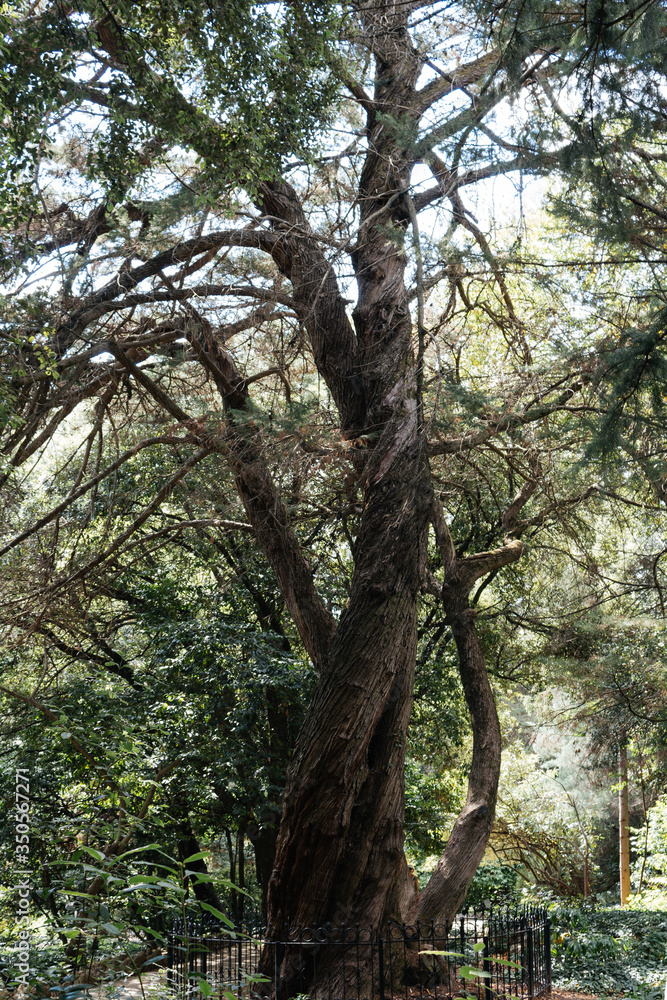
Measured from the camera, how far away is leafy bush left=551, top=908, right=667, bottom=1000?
7656 mm

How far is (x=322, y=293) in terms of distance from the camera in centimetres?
675

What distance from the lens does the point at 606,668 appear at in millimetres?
9156

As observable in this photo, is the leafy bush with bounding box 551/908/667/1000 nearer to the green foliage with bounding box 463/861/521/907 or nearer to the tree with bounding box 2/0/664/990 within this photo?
the green foliage with bounding box 463/861/521/907

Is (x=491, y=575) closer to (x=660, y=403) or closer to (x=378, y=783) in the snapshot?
(x=378, y=783)

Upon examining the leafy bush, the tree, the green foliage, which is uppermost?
the tree

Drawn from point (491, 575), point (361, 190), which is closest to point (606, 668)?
point (491, 575)

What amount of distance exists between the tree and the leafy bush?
2681mm

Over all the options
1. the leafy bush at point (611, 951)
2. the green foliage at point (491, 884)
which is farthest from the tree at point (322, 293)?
the green foliage at point (491, 884)

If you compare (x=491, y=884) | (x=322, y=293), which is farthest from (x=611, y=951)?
(x=322, y=293)

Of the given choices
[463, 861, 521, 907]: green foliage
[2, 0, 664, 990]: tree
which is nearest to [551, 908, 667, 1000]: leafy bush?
[463, 861, 521, 907]: green foliage

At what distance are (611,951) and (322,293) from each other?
7701mm

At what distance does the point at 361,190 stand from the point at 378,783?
505 centimetres

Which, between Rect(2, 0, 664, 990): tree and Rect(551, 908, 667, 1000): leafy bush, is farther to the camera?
Rect(551, 908, 667, 1000): leafy bush

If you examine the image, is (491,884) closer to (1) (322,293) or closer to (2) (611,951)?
(2) (611,951)
